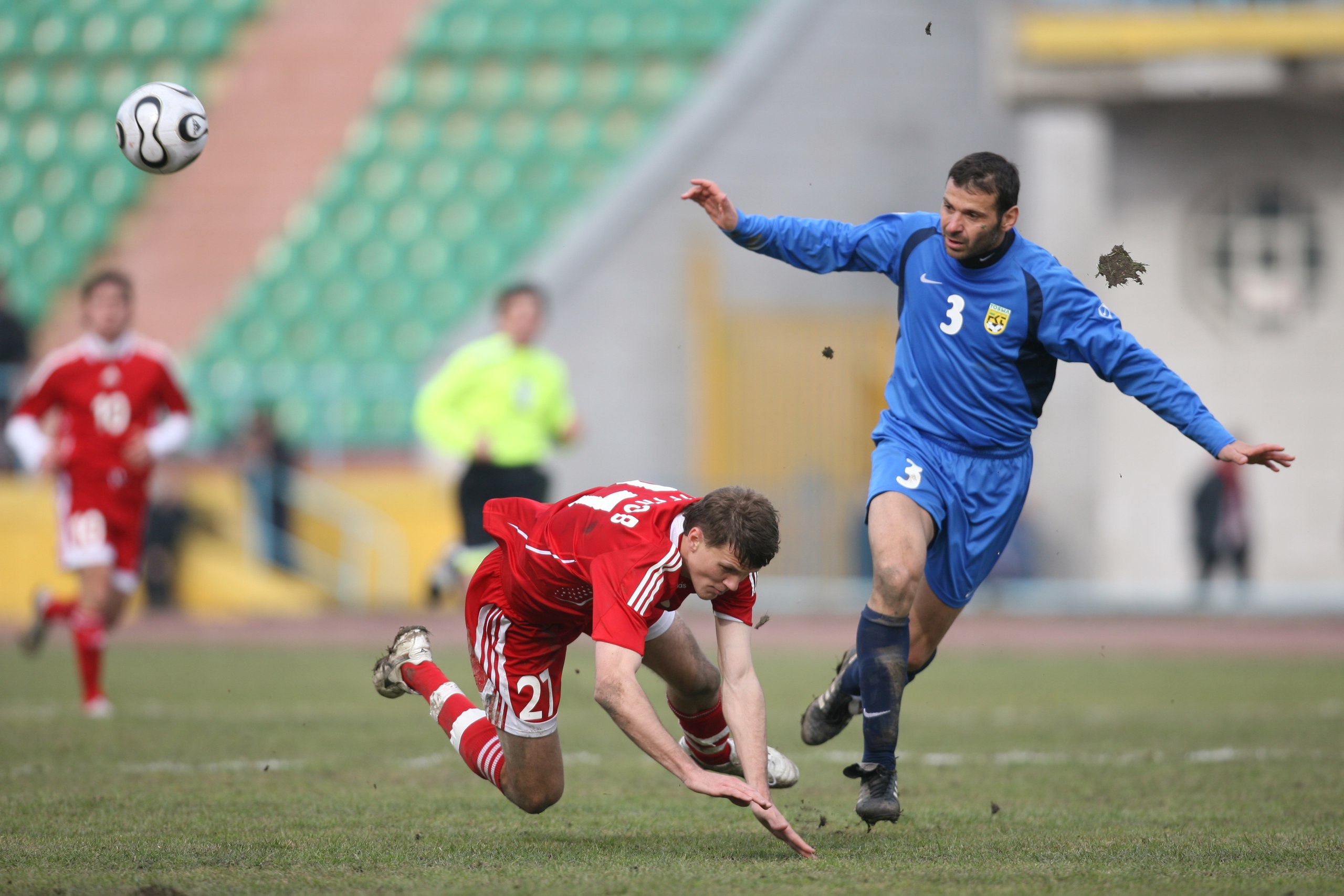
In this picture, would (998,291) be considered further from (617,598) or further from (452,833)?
(452,833)

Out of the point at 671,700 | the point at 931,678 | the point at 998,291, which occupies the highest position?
the point at 998,291

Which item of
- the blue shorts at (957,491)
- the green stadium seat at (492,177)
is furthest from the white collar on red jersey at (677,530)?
the green stadium seat at (492,177)

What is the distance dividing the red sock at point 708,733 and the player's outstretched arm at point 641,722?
2.92 feet

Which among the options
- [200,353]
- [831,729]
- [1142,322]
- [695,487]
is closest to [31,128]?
[200,353]

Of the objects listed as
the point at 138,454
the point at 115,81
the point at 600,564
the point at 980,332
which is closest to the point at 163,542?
the point at 138,454

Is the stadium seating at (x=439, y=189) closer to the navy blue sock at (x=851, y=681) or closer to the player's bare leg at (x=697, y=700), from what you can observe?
the navy blue sock at (x=851, y=681)

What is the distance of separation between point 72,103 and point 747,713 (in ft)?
63.4

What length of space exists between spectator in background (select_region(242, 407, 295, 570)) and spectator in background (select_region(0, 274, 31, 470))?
228 centimetres

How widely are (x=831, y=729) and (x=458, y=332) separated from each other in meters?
12.2

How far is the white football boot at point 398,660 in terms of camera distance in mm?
5816

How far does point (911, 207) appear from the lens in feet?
59.3

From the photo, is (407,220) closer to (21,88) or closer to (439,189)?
(439,189)

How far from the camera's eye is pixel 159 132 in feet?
21.2

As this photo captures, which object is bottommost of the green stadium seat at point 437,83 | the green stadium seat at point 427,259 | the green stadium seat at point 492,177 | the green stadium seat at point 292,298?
the green stadium seat at point 292,298
